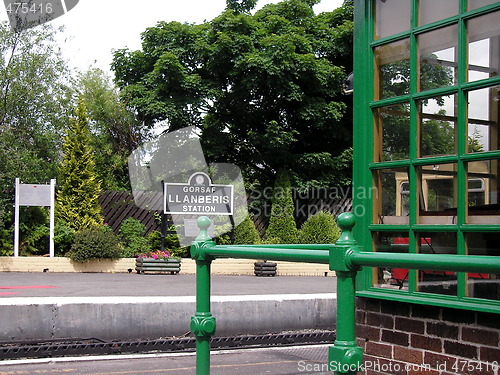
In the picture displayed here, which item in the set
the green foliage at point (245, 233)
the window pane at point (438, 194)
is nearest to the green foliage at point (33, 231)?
the green foliage at point (245, 233)

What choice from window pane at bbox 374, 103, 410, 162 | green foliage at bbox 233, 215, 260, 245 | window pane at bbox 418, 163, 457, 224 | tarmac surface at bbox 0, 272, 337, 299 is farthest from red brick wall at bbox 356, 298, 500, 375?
green foliage at bbox 233, 215, 260, 245

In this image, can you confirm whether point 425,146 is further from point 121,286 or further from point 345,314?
point 121,286

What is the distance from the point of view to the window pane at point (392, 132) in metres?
3.51

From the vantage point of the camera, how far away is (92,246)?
55.6ft

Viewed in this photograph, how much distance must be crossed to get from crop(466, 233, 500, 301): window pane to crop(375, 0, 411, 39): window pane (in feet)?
3.98

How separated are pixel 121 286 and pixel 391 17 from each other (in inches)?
411

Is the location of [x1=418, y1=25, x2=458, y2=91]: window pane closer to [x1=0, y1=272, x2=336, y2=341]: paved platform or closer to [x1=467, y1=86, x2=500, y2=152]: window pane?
[x1=467, y1=86, x2=500, y2=152]: window pane

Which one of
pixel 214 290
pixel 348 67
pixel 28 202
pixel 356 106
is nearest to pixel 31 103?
pixel 28 202

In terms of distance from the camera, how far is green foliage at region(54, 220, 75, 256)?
17.3 m

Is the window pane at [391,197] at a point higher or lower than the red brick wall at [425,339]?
higher

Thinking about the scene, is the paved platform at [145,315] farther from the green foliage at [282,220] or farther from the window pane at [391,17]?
the green foliage at [282,220]

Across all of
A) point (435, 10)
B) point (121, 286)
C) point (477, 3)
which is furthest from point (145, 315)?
point (477, 3)

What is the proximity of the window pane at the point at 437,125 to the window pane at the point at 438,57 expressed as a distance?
86 millimetres

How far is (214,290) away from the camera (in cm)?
1246
